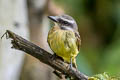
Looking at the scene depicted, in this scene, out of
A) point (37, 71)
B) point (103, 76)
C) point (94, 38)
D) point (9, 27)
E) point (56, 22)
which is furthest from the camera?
point (94, 38)

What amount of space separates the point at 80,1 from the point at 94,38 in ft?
3.54

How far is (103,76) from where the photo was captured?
373 centimetres

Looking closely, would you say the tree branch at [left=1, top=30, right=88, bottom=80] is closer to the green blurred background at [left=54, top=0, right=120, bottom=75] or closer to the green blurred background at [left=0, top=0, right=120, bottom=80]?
the green blurred background at [left=0, top=0, right=120, bottom=80]

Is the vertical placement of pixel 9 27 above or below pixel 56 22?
above

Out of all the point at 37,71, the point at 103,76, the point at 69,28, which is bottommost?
the point at 103,76

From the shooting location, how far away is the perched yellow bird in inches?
164

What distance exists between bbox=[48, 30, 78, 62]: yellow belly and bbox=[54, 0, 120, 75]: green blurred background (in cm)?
435

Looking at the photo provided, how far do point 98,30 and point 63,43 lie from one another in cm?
622

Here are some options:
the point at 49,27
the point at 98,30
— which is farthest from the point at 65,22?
the point at 98,30

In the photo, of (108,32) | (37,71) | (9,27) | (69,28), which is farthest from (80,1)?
(69,28)

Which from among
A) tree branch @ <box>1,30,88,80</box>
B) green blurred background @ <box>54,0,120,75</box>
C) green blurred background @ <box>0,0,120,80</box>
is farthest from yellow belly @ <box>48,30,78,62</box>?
green blurred background @ <box>54,0,120,75</box>

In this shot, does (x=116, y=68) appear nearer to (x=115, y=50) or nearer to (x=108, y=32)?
(x=115, y=50)

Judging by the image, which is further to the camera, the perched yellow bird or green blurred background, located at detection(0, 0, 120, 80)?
green blurred background, located at detection(0, 0, 120, 80)

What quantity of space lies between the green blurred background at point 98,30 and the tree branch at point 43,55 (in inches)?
186
